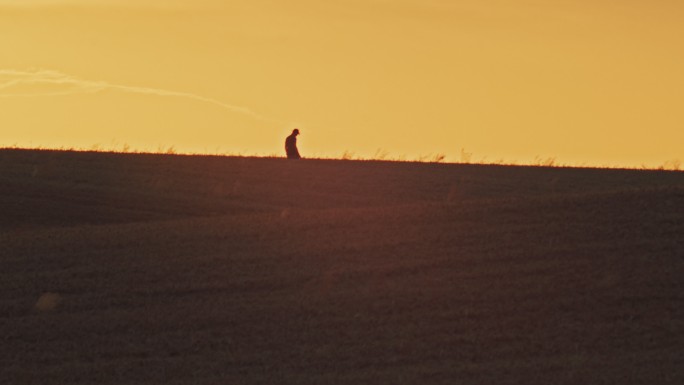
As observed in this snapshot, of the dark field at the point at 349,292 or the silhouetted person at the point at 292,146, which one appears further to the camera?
the silhouetted person at the point at 292,146

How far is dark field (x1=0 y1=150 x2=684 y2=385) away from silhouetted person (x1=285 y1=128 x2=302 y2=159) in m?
6.58

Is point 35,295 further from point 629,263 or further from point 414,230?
point 629,263

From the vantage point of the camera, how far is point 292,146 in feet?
134

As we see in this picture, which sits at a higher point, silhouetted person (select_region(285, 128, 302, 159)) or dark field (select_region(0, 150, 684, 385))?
silhouetted person (select_region(285, 128, 302, 159))

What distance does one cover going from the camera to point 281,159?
40.2 meters

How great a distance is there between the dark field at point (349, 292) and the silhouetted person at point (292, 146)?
658cm

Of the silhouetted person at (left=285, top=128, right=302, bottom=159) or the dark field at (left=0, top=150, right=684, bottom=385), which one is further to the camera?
the silhouetted person at (left=285, top=128, right=302, bottom=159)

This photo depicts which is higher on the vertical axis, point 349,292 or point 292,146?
point 292,146

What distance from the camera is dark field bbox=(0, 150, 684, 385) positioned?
19.2 m

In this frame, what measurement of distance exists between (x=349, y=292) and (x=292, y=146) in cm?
1829

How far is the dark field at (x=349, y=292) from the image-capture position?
19.2m

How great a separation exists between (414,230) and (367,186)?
31.0ft

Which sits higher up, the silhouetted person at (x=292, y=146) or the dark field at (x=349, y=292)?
the silhouetted person at (x=292, y=146)

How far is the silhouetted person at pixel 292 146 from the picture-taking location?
133ft
